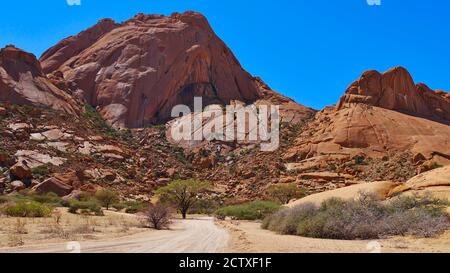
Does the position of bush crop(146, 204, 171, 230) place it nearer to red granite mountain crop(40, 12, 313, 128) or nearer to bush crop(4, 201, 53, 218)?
bush crop(4, 201, 53, 218)

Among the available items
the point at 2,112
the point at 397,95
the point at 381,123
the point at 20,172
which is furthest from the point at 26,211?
the point at 397,95

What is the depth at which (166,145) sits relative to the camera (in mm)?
82062

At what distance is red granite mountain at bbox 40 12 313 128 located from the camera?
91688 millimetres

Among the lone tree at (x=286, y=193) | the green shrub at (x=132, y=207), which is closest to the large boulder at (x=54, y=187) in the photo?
the green shrub at (x=132, y=207)

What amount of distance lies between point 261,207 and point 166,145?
4254cm

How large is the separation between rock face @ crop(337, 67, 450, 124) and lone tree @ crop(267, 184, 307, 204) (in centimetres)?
3227

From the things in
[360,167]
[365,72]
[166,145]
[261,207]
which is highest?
[365,72]

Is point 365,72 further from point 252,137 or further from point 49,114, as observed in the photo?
point 49,114

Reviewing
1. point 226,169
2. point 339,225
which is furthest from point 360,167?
point 339,225

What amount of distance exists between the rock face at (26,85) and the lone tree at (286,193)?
4281 cm

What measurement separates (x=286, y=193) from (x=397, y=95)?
142 feet

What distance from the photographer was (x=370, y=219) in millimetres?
19359

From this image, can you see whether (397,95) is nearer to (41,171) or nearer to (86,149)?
(86,149)

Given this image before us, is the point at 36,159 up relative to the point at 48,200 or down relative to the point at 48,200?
up
